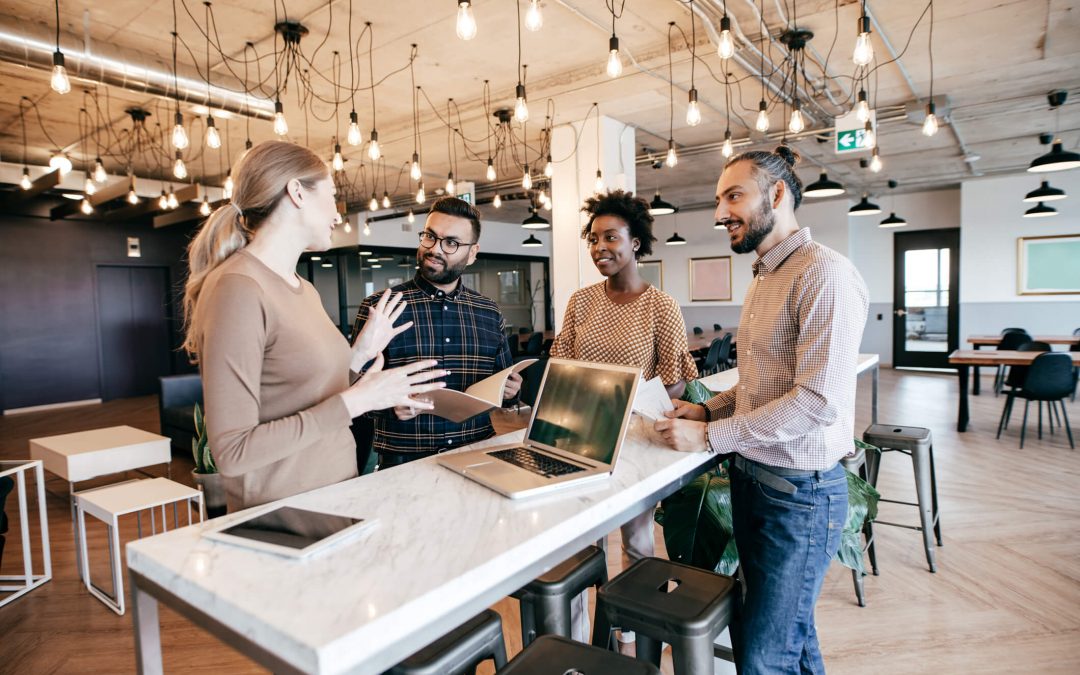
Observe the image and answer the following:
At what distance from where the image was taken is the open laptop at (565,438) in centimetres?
133

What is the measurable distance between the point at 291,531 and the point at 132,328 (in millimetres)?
11156

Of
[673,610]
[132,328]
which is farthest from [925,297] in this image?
[132,328]

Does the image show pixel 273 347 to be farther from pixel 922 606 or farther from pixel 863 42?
pixel 863 42

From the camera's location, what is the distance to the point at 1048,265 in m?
9.86

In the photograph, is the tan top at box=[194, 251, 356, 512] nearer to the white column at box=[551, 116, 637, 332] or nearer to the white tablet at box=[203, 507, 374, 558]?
the white tablet at box=[203, 507, 374, 558]

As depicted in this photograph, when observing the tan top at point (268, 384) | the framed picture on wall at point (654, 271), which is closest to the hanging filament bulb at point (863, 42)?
the tan top at point (268, 384)

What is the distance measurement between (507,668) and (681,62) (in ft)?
17.0

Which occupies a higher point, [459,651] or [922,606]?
[459,651]

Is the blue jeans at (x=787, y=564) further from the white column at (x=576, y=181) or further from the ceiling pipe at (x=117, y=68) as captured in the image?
the white column at (x=576, y=181)

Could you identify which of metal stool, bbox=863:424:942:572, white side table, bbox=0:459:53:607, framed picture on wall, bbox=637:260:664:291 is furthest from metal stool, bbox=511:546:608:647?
framed picture on wall, bbox=637:260:664:291

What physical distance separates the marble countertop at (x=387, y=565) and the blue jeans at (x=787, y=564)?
365 mm

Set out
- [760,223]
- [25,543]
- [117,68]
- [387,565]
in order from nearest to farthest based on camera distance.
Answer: [387,565]
[760,223]
[25,543]
[117,68]

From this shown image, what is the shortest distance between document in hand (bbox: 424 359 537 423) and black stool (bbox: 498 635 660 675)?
22.5 inches

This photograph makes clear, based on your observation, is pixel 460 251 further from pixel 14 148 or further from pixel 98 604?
pixel 14 148
